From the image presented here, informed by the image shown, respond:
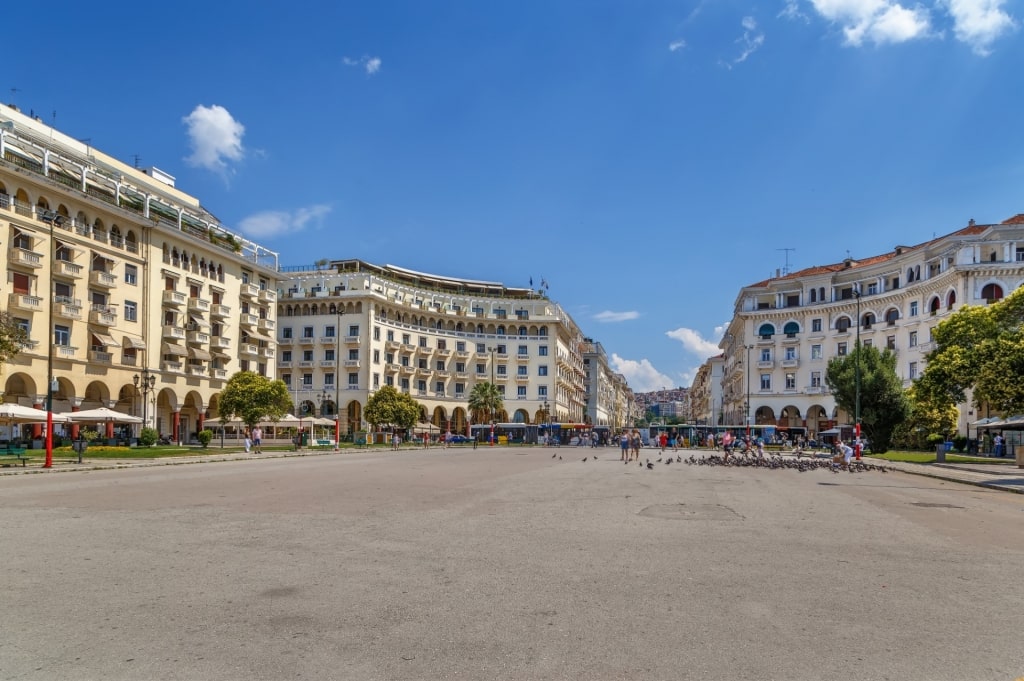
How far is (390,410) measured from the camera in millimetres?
70000

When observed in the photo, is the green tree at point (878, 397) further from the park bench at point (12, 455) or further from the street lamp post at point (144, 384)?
the park bench at point (12, 455)

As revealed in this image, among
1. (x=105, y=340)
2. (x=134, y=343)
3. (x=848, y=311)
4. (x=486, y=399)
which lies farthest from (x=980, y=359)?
(x=486, y=399)

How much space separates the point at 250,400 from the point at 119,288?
1169cm

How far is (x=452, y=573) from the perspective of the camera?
7820 millimetres

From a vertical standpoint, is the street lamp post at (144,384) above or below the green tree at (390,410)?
above

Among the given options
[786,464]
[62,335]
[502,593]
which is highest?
[62,335]

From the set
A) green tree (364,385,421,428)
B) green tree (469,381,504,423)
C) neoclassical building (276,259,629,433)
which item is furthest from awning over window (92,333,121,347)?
green tree (469,381,504,423)

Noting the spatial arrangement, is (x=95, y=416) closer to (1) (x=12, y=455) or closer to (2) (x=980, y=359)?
(1) (x=12, y=455)

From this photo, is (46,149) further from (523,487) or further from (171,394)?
(523,487)

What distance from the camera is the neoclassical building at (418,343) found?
275ft

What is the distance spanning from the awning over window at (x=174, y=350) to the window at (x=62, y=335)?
30.3 feet

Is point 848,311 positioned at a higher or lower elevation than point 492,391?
higher

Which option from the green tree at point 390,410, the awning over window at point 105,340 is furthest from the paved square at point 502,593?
the green tree at point 390,410

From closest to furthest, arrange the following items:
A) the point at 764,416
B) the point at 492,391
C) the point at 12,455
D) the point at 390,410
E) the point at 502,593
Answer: the point at 502,593 < the point at 12,455 < the point at 390,410 < the point at 764,416 < the point at 492,391
